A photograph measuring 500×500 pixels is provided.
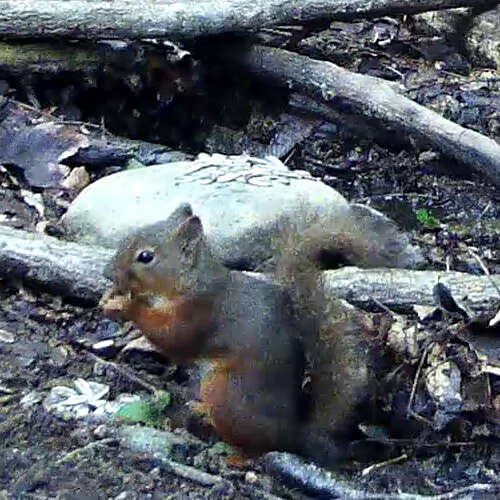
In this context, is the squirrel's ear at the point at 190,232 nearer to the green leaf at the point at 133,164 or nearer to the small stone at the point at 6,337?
the small stone at the point at 6,337

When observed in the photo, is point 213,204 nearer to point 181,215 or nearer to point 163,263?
point 181,215

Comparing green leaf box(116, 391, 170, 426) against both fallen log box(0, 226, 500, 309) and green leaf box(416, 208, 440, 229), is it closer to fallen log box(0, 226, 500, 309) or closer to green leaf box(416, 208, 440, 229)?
fallen log box(0, 226, 500, 309)

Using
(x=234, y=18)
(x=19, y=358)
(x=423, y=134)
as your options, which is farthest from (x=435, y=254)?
(x=19, y=358)

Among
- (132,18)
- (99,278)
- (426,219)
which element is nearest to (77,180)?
(132,18)

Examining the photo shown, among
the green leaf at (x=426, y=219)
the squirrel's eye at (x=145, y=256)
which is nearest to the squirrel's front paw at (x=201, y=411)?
the squirrel's eye at (x=145, y=256)

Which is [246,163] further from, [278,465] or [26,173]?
[278,465]

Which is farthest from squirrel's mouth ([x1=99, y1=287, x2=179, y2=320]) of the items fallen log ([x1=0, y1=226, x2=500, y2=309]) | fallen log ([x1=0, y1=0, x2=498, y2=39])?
fallen log ([x1=0, y1=0, x2=498, y2=39])
